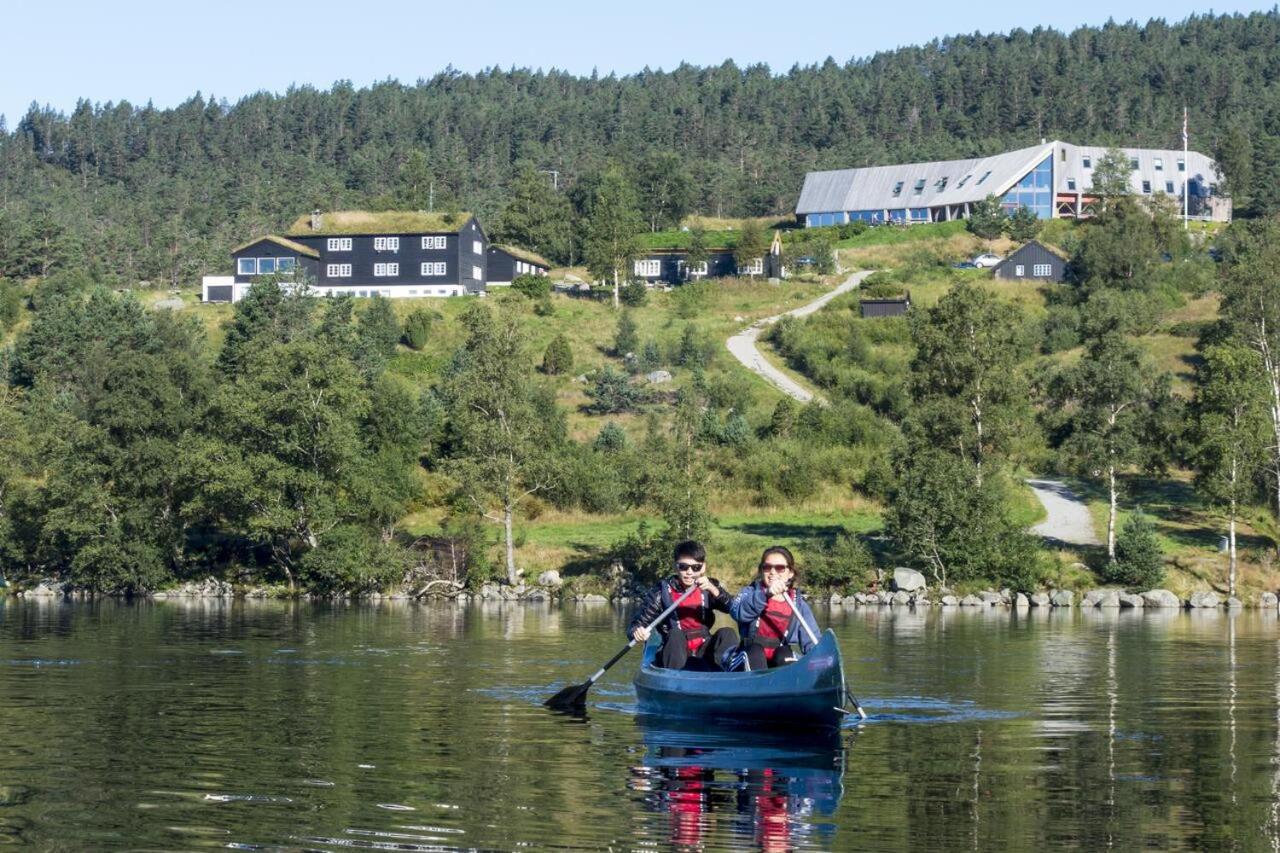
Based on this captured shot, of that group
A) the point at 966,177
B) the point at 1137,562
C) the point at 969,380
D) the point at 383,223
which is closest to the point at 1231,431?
the point at 1137,562

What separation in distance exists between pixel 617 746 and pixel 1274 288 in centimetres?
4787

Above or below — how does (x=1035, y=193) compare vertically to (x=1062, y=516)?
above

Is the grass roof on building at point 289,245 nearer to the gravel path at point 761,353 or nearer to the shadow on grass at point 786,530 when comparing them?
the gravel path at point 761,353

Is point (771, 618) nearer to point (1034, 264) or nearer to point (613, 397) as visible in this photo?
point (613, 397)

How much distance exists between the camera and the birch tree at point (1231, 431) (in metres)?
56.7

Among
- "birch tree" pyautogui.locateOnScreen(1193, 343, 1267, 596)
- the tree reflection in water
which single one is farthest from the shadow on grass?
the tree reflection in water

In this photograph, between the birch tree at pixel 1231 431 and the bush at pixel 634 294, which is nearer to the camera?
the birch tree at pixel 1231 431

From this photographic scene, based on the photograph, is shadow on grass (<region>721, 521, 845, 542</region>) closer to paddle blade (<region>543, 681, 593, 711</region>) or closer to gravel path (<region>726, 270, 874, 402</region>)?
gravel path (<region>726, 270, 874, 402</region>)

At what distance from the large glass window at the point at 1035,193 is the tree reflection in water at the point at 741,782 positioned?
4703 inches

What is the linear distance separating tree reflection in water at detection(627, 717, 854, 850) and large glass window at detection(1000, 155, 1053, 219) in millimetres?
119449

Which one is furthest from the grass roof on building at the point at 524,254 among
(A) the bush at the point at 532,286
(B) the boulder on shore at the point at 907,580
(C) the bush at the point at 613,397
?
(B) the boulder on shore at the point at 907,580

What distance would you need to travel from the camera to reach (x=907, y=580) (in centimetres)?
5638

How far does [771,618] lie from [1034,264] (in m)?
95.6

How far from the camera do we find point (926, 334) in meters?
61.2
